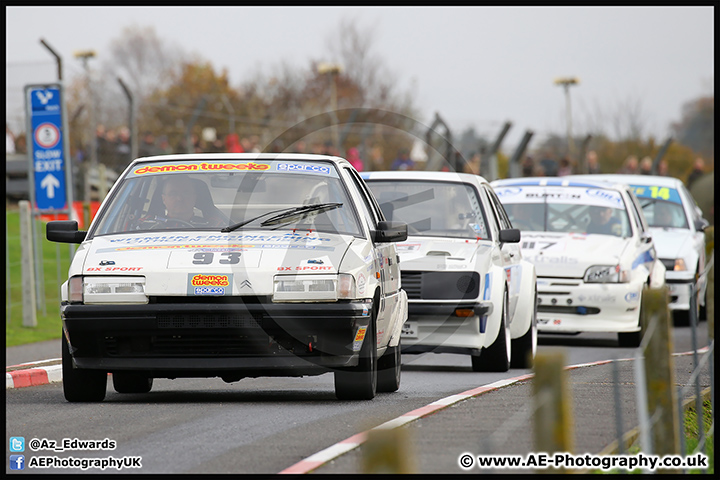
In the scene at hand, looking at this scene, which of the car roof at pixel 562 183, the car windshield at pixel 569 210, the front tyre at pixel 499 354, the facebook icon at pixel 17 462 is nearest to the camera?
the facebook icon at pixel 17 462

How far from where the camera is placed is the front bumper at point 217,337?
296 inches

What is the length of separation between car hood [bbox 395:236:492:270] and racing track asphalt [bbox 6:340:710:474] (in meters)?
1.50

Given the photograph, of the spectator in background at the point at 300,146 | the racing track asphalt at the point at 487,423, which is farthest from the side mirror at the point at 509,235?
the spectator in background at the point at 300,146

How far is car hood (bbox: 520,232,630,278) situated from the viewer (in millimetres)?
13594

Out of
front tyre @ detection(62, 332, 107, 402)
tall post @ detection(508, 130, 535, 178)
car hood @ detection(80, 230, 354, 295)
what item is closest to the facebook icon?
car hood @ detection(80, 230, 354, 295)

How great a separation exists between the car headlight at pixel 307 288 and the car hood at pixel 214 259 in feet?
0.15

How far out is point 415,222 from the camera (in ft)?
38.0

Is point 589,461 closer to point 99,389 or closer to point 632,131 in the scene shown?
point 99,389

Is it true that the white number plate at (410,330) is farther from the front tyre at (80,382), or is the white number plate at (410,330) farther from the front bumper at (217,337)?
the front tyre at (80,382)

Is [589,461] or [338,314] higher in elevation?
[338,314]

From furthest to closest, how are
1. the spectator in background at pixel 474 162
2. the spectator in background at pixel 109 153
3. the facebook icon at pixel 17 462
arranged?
1. the spectator in background at pixel 474 162
2. the spectator in background at pixel 109 153
3. the facebook icon at pixel 17 462

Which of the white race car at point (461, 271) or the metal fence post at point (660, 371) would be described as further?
the white race car at point (461, 271)

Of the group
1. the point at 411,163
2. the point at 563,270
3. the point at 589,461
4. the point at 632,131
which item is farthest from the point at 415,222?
the point at 632,131

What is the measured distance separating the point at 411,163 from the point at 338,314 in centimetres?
1666
